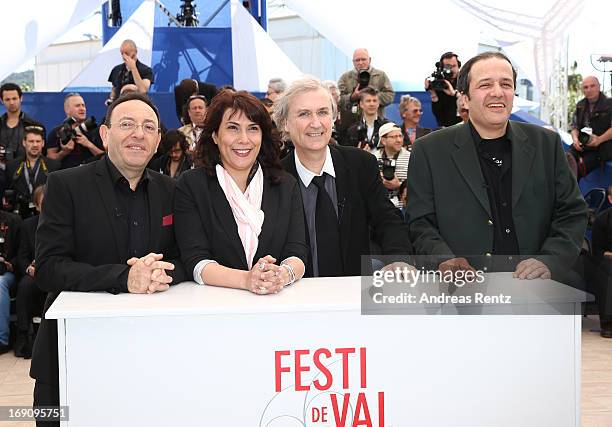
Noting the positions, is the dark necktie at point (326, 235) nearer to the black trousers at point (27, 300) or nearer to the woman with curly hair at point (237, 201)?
the woman with curly hair at point (237, 201)

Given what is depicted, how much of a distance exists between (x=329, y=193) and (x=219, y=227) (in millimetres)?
507

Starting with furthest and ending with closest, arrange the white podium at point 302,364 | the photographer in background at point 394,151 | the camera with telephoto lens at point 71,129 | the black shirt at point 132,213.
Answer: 1. the camera with telephoto lens at point 71,129
2. the photographer in background at point 394,151
3. the black shirt at point 132,213
4. the white podium at point 302,364

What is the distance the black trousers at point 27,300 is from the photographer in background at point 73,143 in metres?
1.46

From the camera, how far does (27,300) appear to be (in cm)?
578

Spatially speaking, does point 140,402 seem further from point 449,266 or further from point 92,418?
point 449,266

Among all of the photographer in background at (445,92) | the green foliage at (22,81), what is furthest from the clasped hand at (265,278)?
the green foliage at (22,81)

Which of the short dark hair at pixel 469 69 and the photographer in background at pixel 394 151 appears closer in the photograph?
the short dark hair at pixel 469 69

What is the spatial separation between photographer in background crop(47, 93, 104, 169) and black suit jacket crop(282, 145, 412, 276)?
435 cm

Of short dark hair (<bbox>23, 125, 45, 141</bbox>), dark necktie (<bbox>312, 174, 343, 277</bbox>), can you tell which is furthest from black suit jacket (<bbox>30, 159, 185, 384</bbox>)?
short dark hair (<bbox>23, 125, 45, 141</bbox>)

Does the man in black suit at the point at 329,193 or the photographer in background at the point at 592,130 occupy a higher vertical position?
the photographer in background at the point at 592,130

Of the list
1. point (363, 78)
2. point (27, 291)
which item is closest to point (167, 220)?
point (27, 291)

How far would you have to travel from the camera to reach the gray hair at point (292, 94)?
9.84 ft

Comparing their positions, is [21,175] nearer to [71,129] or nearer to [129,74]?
[71,129]
